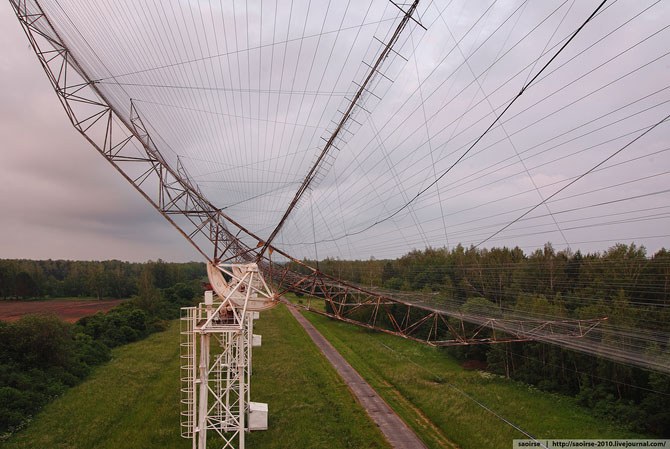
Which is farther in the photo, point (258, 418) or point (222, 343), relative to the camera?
point (258, 418)

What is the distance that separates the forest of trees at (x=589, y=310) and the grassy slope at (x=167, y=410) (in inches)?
350

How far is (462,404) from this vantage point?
1861cm

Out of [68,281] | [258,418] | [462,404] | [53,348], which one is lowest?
[462,404]

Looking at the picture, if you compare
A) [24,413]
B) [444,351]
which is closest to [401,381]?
[444,351]

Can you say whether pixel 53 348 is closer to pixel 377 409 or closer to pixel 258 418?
pixel 258 418

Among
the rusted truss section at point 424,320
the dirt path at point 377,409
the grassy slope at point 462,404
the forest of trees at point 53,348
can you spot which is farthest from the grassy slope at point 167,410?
the rusted truss section at point 424,320

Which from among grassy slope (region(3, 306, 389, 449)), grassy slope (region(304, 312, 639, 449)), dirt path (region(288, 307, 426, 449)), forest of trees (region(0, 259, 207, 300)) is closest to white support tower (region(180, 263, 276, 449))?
grassy slope (region(3, 306, 389, 449))

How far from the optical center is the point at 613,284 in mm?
18062

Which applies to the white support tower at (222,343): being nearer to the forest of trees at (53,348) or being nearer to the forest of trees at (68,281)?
the forest of trees at (53,348)

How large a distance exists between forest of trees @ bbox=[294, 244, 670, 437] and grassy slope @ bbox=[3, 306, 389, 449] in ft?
29.2

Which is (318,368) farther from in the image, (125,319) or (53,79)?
(125,319)

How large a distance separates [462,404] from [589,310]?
769cm

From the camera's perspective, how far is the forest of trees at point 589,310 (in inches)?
614

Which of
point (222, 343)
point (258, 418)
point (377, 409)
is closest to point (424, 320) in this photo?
point (377, 409)
